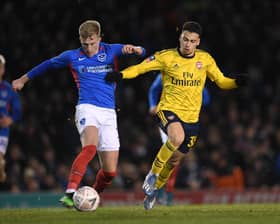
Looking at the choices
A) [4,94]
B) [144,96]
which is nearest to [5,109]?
[4,94]

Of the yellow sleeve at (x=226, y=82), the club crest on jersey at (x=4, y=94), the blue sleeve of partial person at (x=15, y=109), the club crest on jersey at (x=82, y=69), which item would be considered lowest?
the blue sleeve of partial person at (x=15, y=109)

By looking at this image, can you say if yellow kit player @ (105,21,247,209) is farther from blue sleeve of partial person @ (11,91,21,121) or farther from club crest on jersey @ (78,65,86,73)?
blue sleeve of partial person @ (11,91,21,121)

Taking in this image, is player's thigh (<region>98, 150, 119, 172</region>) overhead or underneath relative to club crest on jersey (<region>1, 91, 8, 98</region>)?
underneath

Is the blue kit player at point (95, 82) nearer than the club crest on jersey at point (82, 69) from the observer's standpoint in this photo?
Yes

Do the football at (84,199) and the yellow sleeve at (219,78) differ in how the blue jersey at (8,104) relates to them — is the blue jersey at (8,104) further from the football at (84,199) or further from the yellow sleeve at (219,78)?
the football at (84,199)

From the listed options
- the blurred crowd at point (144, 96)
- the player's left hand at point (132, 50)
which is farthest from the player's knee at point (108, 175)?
the blurred crowd at point (144, 96)

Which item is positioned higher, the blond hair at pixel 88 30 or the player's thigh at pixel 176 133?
the blond hair at pixel 88 30

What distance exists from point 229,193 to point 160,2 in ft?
21.4

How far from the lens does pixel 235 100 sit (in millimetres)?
21828

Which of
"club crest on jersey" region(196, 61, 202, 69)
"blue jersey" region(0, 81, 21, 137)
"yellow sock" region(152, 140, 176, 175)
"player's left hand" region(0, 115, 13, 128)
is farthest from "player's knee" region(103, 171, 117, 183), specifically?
"blue jersey" region(0, 81, 21, 137)

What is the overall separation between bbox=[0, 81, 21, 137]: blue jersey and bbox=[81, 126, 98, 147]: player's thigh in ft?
8.64

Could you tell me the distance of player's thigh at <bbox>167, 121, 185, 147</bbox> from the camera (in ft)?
39.5

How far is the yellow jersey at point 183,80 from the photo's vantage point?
12.4 m

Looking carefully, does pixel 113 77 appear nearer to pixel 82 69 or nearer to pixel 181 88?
pixel 82 69
